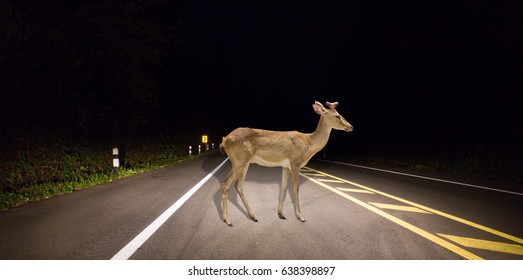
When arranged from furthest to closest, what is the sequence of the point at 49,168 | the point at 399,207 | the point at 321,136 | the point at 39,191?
the point at 49,168
the point at 39,191
the point at 399,207
the point at 321,136

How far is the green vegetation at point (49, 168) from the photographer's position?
7.76m

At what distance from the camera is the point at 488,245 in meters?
4.01

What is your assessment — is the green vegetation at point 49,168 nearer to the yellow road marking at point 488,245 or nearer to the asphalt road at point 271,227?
the asphalt road at point 271,227

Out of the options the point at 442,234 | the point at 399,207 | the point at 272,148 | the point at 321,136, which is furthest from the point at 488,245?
the point at 272,148

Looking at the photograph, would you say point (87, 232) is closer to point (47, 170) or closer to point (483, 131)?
point (47, 170)

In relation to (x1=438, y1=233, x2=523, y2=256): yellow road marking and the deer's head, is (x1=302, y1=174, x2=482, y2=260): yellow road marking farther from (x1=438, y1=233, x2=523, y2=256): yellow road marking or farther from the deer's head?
the deer's head

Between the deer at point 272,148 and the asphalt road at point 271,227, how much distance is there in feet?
2.14

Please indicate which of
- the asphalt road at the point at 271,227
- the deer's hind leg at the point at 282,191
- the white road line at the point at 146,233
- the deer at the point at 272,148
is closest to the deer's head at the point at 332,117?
the deer at the point at 272,148

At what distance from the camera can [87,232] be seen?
4.44 m

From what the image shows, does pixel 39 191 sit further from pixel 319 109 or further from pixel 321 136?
pixel 319 109

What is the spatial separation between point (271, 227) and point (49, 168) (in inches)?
350

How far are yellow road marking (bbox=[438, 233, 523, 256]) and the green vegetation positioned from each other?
8191 mm

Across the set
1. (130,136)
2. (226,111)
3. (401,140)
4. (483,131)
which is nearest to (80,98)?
(130,136)
